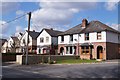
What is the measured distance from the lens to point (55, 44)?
6450cm

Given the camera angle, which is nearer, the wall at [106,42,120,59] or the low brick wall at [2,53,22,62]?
the low brick wall at [2,53,22,62]

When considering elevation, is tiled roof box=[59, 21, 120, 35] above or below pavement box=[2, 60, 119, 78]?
above

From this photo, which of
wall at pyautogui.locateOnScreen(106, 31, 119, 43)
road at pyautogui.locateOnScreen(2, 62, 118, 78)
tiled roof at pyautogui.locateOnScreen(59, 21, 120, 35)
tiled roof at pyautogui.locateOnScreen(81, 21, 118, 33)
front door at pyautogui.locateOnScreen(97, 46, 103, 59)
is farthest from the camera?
tiled roof at pyautogui.locateOnScreen(59, 21, 120, 35)

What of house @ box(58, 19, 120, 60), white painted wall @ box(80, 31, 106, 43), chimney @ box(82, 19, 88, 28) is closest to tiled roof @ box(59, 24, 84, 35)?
house @ box(58, 19, 120, 60)

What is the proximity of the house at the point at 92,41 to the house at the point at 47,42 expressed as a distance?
8.02 meters

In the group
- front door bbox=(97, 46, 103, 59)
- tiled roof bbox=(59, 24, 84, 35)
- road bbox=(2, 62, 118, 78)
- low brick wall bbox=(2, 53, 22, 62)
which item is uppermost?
tiled roof bbox=(59, 24, 84, 35)

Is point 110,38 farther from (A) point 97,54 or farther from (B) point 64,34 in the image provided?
(B) point 64,34

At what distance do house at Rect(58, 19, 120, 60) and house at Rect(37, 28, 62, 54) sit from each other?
8.02 meters

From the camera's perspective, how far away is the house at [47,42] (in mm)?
63950

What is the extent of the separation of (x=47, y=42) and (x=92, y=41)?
1837 cm

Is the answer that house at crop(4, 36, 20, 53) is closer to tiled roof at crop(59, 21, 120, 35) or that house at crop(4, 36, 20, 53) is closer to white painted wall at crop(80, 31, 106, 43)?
tiled roof at crop(59, 21, 120, 35)

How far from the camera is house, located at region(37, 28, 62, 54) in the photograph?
64.0m

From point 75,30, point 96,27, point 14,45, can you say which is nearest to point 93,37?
point 96,27

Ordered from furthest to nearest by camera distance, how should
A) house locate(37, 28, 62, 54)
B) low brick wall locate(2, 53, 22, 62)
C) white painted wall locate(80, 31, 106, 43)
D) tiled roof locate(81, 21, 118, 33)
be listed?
house locate(37, 28, 62, 54)
tiled roof locate(81, 21, 118, 33)
white painted wall locate(80, 31, 106, 43)
low brick wall locate(2, 53, 22, 62)
